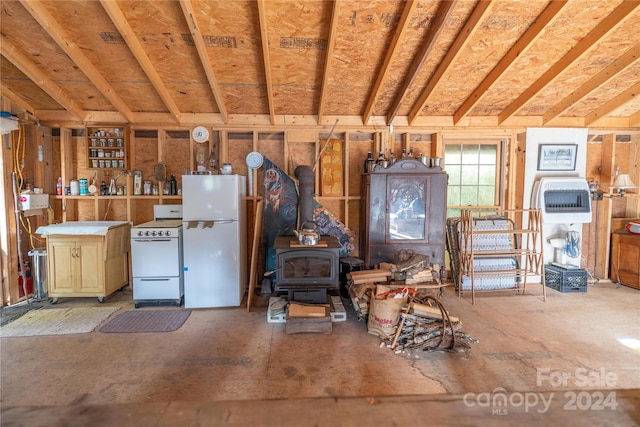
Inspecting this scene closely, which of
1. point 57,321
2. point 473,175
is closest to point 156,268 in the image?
point 57,321

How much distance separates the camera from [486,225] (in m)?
4.50

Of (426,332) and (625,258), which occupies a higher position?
(625,258)

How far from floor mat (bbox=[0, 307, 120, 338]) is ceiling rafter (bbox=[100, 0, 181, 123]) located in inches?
104

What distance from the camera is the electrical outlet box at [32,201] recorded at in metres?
3.90

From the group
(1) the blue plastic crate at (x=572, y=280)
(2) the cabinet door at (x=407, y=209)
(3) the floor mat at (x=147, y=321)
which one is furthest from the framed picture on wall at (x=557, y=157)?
(3) the floor mat at (x=147, y=321)

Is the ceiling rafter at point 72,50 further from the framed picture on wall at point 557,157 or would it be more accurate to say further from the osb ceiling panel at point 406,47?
the framed picture on wall at point 557,157

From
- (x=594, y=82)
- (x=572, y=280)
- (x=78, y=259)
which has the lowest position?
(x=572, y=280)

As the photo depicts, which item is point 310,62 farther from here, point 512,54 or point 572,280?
point 572,280

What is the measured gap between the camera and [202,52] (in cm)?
316

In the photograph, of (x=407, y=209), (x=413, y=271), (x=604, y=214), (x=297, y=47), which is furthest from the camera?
(x=604, y=214)

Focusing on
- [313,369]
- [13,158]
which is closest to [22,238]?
[13,158]

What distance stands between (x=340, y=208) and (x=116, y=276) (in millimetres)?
3174

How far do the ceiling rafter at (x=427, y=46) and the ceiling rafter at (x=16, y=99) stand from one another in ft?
15.6

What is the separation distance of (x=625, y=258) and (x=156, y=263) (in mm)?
6587
